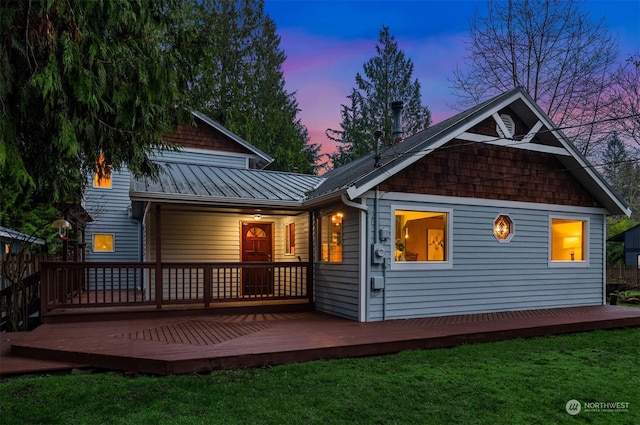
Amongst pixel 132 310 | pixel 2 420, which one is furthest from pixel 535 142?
pixel 2 420

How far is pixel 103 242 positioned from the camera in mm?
13586

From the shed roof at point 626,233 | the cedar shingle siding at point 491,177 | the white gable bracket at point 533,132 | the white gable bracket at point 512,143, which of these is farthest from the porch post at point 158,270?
the shed roof at point 626,233

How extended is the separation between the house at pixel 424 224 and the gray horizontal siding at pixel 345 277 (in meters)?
0.04

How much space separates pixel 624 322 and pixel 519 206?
2.73m

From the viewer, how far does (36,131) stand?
4043 mm

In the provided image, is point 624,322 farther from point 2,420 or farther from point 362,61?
point 362,61

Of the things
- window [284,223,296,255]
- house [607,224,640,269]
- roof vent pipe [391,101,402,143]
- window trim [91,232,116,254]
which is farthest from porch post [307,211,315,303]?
house [607,224,640,269]

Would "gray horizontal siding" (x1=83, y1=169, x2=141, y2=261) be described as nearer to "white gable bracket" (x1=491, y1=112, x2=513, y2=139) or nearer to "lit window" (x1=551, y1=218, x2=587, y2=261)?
"white gable bracket" (x1=491, y1=112, x2=513, y2=139)

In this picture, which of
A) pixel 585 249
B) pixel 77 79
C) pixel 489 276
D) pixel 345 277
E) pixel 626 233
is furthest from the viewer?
pixel 626 233

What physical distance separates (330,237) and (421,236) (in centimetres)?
178

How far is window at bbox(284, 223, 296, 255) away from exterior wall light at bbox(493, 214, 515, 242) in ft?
14.5

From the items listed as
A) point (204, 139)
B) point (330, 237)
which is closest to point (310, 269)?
point (330, 237)

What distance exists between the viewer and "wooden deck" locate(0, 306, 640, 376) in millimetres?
4918
